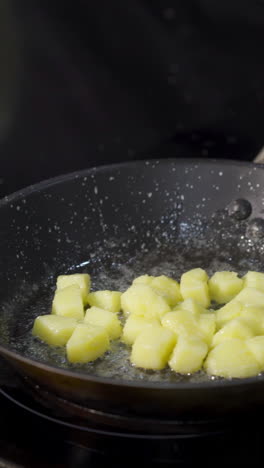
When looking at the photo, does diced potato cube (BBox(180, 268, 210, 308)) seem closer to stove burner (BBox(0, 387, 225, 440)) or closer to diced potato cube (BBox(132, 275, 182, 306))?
diced potato cube (BBox(132, 275, 182, 306))

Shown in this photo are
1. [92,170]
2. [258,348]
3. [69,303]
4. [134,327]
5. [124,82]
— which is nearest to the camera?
[258,348]

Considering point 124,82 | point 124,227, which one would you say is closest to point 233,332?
point 124,227

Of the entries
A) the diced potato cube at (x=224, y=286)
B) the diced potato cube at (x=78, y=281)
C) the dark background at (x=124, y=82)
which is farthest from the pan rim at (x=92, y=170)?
the dark background at (x=124, y=82)

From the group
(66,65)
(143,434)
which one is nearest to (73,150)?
(66,65)

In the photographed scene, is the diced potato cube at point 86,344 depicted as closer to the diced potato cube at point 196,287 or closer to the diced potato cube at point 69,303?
the diced potato cube at point 69,303

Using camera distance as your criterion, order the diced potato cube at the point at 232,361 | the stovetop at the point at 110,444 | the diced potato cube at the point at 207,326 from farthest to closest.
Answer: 1. the diced potato cube at the point at 207,326
2. the diced potato cube at the point at 232,361
3. the stovetop at the point at 110,444

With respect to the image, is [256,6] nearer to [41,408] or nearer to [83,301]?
[83,301]

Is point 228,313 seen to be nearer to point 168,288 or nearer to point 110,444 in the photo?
point 168,288

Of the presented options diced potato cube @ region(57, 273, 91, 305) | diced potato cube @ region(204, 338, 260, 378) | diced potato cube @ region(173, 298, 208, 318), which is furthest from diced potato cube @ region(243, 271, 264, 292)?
diced potato cube @ region(57, 273, 91, 305)
